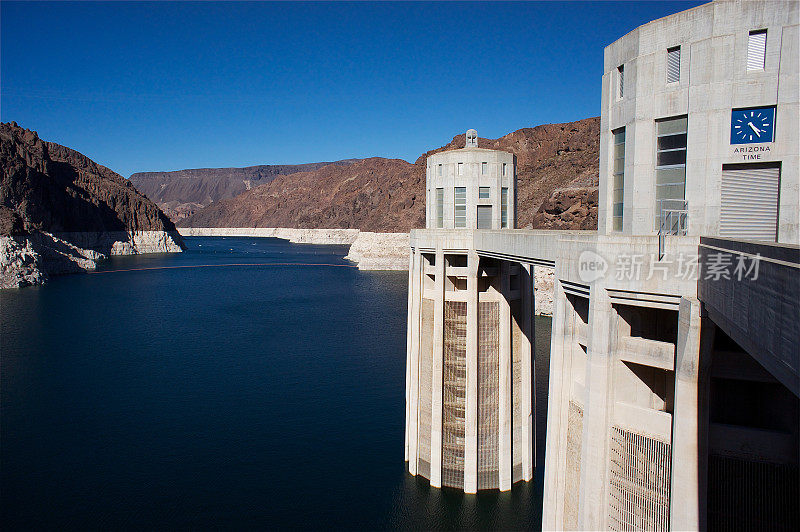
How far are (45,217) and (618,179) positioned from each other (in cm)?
13940

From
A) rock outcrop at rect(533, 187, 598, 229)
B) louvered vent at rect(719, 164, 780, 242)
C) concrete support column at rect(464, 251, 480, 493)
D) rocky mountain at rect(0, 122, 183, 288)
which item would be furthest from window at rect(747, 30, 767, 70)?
rocky mountain at rect(0, 122, 183, 288)

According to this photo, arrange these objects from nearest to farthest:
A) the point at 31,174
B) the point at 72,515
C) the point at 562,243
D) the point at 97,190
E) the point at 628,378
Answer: the point at 628,378 < the point at 562,243 < the point at 72,515 < the point at 31,174 < the point at 97,190

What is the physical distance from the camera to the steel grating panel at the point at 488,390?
74.0 ft

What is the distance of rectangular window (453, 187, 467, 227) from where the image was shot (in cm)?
2314

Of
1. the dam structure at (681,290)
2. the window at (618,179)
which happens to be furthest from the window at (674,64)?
the window at (618,179)

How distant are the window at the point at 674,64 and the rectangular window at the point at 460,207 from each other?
12304 mm

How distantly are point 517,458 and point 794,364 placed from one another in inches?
754

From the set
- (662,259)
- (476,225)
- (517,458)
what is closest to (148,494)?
(517,458)

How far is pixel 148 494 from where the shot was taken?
79.0 ft

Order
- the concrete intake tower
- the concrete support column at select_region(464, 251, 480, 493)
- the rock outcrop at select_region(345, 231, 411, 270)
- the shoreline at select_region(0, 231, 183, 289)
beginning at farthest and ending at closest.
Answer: the rock outcrop at select_region(345, 231, 411, 270) < the shoreline at select_region(0, 231, 183, 289) < the concrete intake tower < the concrete support column at select_region(464, 251, 480, 493)

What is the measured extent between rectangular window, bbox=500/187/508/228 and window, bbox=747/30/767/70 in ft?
44.1

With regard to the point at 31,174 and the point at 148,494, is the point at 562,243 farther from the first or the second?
the point at 31,174

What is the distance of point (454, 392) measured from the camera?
74.6 feet

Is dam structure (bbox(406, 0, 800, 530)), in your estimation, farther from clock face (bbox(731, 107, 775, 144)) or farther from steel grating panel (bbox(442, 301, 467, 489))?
steel grating panel (bbox(442, 301, 467, 489))
